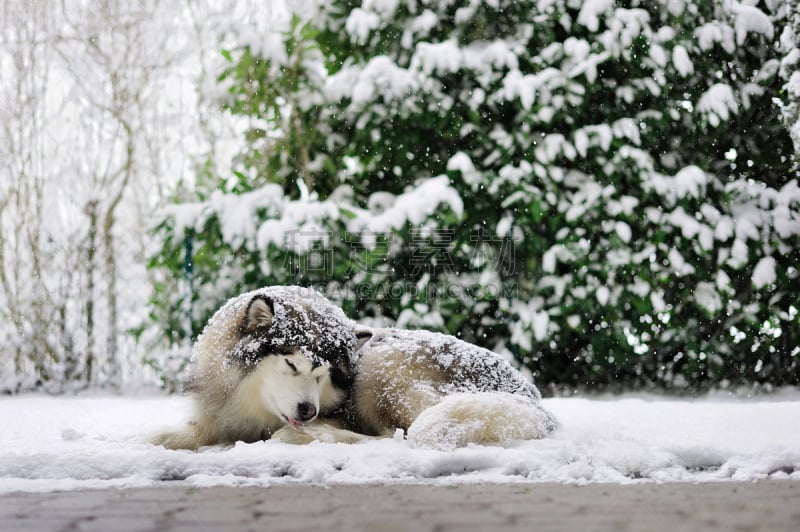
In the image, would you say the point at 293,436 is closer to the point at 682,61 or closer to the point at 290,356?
the point at 290,356

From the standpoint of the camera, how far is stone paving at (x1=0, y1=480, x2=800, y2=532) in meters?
1.86

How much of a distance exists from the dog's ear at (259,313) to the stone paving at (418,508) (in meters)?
1.18

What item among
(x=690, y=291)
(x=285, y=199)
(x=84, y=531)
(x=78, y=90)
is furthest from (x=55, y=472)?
(x=78, y=90)

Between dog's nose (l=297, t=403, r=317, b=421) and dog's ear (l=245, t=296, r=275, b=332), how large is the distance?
45 cm

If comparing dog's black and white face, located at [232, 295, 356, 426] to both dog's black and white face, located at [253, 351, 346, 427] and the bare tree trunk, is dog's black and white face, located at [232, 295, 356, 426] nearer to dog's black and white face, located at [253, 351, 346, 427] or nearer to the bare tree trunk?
dog's black and white face, located at [253, 351, 346, 427]

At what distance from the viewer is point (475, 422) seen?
301 centimetres

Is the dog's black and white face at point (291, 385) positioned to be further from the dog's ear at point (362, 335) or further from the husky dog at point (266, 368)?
the dog's ear at point (362, 335)

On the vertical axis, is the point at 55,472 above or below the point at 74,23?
below

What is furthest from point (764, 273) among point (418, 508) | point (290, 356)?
point (418, 508)

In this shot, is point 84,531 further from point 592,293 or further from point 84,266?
point 84,266

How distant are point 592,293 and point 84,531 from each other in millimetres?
4729

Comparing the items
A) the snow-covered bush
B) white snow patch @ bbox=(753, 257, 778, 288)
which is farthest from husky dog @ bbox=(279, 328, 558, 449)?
white snow patch @ bbox=(753, 257, 778, 288)

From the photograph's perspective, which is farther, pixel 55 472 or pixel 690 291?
pixel 690 291

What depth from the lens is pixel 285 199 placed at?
235 inches
